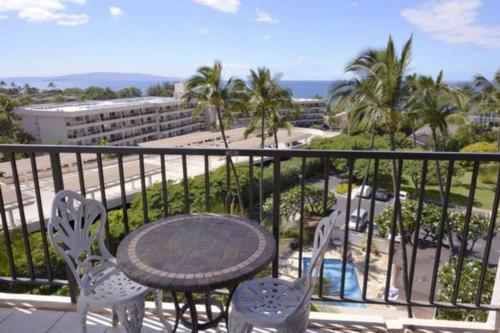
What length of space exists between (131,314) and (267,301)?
24.3 inches

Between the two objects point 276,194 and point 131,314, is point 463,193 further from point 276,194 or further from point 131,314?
point 131,314

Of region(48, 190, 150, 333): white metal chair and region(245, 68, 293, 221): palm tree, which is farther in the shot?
region(245, 68, 293, 221): palm tree

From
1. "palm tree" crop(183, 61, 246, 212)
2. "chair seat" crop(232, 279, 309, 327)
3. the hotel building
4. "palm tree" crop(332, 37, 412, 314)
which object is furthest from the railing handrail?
the hotel building

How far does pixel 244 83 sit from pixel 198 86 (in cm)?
235

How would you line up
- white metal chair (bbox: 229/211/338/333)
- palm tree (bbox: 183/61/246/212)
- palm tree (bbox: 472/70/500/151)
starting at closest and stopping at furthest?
white metal chair (bbox: 229/211/338/333) < palm tree (bbox: 183/61/246/212) < palm tree (bbox: 472/70/500/151)

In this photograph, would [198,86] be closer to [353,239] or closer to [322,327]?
[353,239]

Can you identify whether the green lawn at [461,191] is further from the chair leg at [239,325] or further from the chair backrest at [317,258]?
the chair leg at [239,325]

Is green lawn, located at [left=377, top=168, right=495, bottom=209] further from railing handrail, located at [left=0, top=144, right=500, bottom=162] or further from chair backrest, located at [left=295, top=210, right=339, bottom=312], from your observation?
chair backrest, located at [left=295, top=210, right=339, bottom=312]

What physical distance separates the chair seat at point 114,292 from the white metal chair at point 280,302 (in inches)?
17.3

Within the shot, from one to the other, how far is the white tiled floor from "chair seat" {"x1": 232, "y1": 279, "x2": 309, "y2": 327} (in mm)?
456

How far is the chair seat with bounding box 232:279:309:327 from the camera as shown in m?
1.21

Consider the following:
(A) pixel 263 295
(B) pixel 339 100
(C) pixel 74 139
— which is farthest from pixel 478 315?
(C) pixel 74 139

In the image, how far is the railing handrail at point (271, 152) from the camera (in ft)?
4.94

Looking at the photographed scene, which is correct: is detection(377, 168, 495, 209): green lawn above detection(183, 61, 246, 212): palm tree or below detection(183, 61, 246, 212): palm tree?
below
